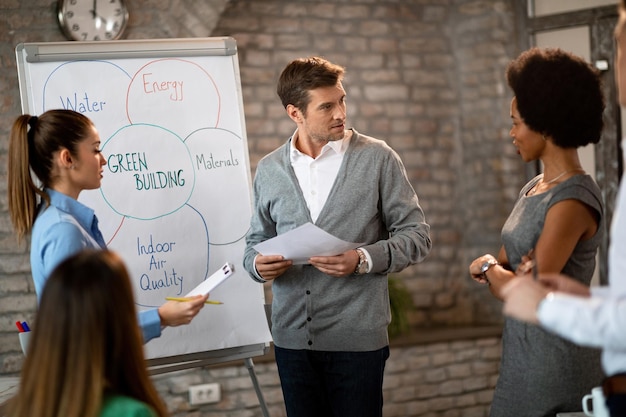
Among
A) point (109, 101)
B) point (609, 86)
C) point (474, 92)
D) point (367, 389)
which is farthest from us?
point (474, 92)

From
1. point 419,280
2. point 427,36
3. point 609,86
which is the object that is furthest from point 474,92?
point 419,280

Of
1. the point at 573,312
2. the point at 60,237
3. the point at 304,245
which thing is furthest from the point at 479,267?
the point at 60,237

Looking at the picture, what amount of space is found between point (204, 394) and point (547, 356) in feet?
9.45

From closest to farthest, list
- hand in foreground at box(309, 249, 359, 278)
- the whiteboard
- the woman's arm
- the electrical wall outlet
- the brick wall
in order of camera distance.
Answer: the woman's arm → hand in foreground at box(309, 249, 359, 278) → the whiteboard → the electrical wall outlet → the brick wall

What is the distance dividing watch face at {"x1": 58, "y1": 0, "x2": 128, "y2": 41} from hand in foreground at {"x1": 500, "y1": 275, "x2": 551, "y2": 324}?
3161 millimetres

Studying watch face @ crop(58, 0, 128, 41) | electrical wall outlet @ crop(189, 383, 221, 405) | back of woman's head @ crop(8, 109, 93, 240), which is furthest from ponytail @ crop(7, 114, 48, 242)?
electrical wall outlet @ crop(189, 383, 221, 405)

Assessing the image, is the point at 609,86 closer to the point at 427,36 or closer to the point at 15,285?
the point at 427,36

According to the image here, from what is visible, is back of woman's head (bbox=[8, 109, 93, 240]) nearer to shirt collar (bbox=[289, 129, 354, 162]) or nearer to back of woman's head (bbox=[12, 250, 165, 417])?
shirt collar (bbox=[289, 129, 354, 162])

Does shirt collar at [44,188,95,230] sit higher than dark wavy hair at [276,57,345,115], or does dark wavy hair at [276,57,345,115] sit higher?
dark wavy hair at [276,57,345,115]

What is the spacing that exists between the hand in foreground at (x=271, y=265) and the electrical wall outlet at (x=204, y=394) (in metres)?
2.14

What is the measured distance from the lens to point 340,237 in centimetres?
265

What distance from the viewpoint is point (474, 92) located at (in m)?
5.48

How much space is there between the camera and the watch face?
4117mm

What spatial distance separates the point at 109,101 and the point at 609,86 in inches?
124
